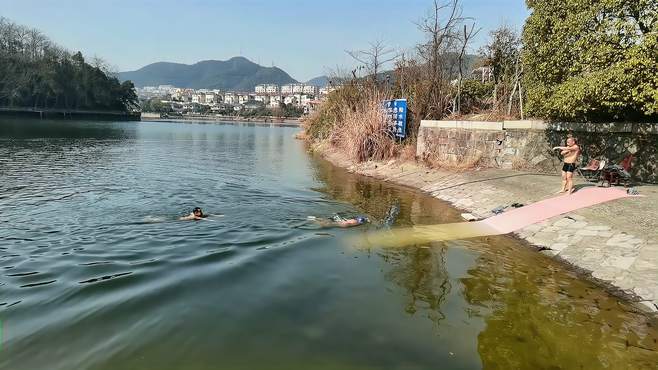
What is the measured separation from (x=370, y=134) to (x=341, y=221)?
1137cm

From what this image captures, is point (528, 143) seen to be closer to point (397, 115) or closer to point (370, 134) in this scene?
point (397, 115)

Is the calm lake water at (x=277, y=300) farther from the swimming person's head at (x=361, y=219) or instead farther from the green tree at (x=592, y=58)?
the green tree at (x=592, y=58)

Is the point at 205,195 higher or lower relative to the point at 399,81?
lower

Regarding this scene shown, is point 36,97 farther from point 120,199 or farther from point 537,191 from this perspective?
point 537,191

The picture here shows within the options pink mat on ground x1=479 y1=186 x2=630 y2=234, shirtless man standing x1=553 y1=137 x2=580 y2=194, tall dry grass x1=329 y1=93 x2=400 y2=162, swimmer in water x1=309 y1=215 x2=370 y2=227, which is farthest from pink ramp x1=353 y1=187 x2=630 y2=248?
tall dry grass x1=329 y1=93 x2=400 y2=162

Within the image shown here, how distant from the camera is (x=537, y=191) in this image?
12.6m

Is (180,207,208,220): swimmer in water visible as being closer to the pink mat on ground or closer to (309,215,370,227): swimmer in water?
(309,215,370,227): swimmer in water

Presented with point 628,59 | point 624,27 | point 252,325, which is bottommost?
point 252,325

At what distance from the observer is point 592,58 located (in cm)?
1177

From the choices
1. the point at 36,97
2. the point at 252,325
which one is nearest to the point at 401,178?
the point at 252,325

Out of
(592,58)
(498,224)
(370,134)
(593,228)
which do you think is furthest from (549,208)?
(370,134)

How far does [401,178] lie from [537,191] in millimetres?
6978

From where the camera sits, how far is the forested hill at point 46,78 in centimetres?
8925

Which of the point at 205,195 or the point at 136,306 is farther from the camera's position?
the point at 205,195
